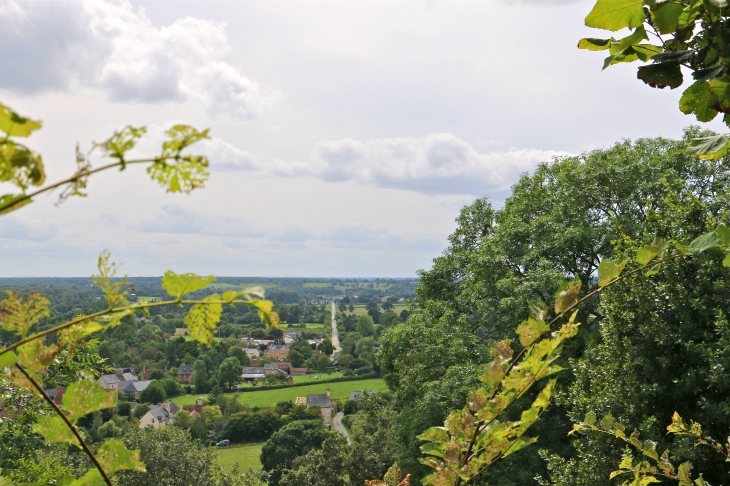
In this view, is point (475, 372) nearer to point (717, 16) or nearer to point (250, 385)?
point (717, 16)

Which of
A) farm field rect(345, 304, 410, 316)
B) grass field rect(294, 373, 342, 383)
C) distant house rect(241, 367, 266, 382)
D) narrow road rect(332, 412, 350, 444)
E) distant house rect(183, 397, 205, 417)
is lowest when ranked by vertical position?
narrow road rect(332, 412, 350, 444)

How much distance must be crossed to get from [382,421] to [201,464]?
8094 mm

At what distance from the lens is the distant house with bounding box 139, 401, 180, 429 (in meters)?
53.3

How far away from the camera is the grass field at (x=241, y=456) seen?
42000 millimetres

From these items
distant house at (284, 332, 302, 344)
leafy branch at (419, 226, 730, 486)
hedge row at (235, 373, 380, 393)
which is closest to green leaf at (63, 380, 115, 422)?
leafy branch at (419, 226, 730, 486)

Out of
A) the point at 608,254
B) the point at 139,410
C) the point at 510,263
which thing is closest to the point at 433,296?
the point at 510,263

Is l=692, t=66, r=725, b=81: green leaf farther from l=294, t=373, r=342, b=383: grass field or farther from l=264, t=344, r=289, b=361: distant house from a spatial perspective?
l=264, t=344, r=289, b=361: distant house

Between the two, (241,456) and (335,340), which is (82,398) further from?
(335,340)

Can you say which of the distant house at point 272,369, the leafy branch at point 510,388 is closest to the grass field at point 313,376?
the distant house at point 272,369

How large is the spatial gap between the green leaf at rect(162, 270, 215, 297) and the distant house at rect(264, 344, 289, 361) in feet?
305

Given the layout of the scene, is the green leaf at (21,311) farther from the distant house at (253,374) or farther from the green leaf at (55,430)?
the distant house at (253,374)

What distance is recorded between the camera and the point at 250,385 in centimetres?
7312

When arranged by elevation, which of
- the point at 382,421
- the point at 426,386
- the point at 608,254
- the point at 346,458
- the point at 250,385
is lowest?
the point at 250,385

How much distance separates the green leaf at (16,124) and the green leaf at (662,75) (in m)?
1.25
